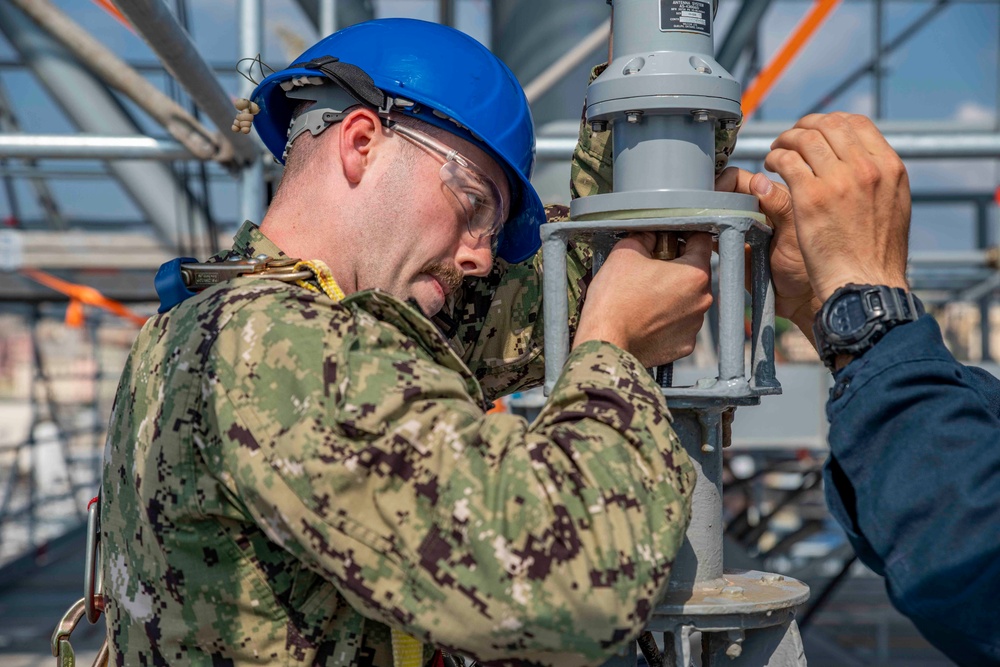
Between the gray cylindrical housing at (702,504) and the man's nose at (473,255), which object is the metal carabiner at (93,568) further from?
the gray cylindrical housing at (702,504)

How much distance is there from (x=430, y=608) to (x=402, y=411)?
0.87 feet

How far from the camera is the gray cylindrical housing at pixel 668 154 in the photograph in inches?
62.4

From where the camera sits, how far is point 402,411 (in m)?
1.42

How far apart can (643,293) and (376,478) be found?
0.51 meters

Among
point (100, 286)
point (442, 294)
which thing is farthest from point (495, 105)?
point (100, 286)

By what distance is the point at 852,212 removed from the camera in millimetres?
1525

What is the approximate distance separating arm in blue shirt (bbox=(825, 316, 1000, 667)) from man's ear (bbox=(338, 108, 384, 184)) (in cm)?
94

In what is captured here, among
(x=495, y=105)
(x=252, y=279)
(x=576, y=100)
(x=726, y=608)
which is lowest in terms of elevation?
(x=726, y=608)

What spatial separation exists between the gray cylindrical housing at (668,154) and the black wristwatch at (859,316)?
A: 0.28 metres

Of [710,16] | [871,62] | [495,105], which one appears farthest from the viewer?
[871,62]

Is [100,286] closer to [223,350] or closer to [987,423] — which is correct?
[223,350]

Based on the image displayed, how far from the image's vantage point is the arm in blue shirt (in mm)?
1306

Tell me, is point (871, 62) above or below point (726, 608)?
above

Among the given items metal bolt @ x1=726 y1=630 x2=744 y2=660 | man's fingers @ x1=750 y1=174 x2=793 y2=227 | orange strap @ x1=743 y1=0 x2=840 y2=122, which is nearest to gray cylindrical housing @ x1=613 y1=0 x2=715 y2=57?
man's fingers @ x1=750 y1=174 x2=793 y2=227
